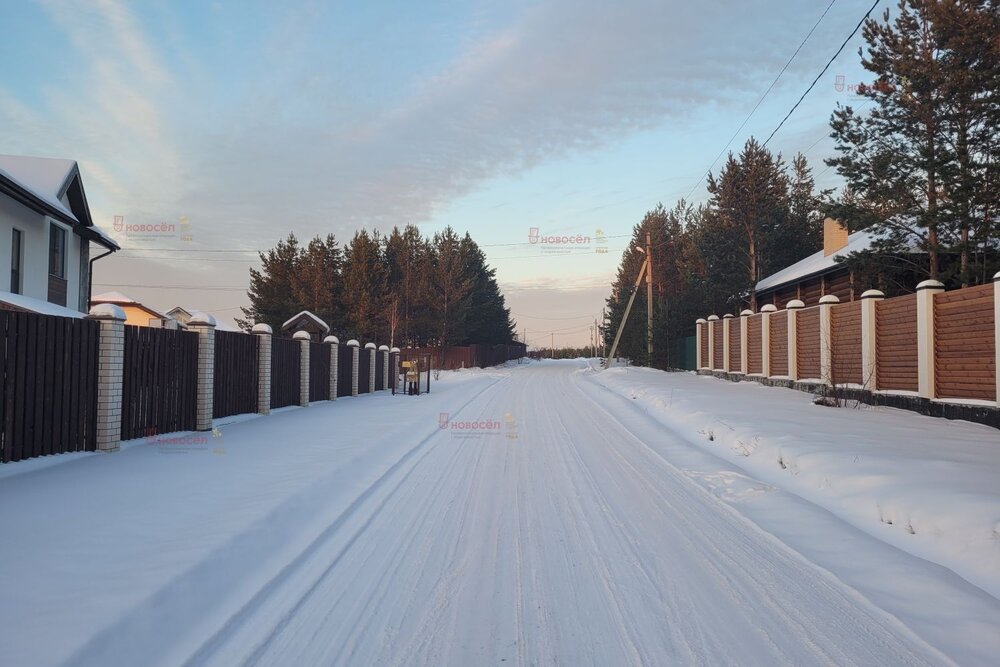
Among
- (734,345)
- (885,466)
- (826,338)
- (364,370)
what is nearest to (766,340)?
(734,345)

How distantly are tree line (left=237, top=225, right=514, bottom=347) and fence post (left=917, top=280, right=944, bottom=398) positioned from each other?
111ft

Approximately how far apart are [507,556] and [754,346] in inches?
742

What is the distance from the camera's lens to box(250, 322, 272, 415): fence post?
545 inches

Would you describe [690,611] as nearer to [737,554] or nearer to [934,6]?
[737,554]

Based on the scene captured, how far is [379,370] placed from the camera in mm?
25062

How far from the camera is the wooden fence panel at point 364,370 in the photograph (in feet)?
72.2

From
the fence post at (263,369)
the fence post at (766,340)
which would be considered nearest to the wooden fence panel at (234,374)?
the fence post at (263,369)

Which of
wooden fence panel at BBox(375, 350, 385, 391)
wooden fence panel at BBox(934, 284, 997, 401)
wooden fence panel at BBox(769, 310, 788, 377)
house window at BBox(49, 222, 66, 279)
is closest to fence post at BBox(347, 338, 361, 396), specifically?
wooden fence panel at BBox(375, 350, 385, 391)

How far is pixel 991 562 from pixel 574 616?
322cm

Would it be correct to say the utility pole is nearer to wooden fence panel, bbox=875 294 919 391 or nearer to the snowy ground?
wooden fence panel, bbox=875 294 919 391

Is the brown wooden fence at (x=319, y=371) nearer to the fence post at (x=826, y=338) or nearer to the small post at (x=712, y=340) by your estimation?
the fence post at (x=826, y=338)

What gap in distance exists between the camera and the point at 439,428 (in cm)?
1262

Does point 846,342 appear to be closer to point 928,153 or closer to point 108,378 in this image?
point 928,153

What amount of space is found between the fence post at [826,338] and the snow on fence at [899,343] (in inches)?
0.9
